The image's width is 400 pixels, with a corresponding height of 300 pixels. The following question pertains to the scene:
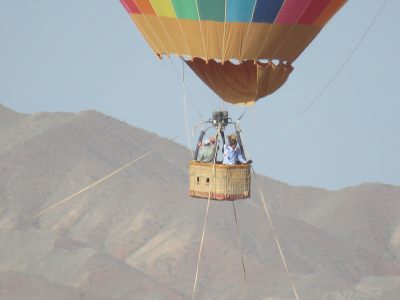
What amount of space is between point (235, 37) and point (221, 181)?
12.7 ft

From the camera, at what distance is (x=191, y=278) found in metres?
102

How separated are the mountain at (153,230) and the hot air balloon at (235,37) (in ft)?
154

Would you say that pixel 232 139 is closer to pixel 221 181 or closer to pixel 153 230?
pixel 221 181

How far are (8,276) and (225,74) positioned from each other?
51253 millimetres

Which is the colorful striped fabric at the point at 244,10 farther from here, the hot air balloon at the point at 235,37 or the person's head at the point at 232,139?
the person's head at the point at 232,139

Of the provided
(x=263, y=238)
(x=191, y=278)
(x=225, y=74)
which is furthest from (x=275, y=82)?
(x=263, y=238)

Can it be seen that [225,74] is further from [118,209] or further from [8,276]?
[118,209]

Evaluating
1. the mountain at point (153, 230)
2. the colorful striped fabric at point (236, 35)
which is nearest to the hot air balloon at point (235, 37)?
the colorful striped fabric at point (236, 35)

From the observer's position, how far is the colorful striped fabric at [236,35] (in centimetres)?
4091

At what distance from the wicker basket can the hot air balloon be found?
37 millimetres

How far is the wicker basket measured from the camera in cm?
4003

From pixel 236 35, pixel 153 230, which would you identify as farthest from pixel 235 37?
pixel 153 230

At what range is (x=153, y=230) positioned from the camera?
11400cm

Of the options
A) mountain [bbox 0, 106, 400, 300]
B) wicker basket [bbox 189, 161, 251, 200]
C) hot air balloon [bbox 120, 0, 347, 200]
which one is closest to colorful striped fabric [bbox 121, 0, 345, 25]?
hot air balloon [bbox 120, 0, 347, 200]
